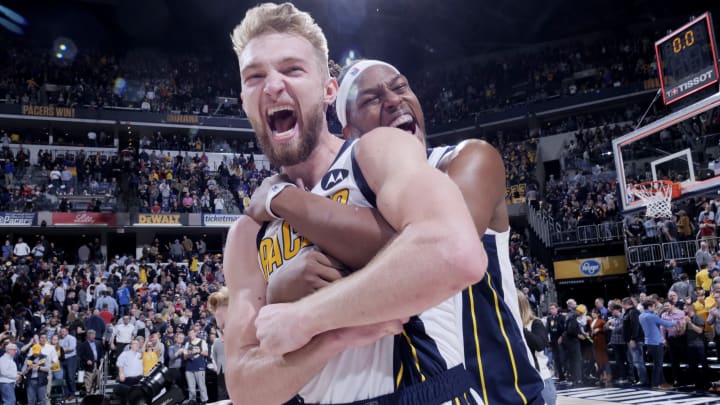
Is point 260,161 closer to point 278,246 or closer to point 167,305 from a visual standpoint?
point 167,305

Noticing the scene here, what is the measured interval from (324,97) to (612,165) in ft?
78.7

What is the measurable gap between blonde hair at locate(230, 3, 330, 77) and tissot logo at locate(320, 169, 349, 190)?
0.41 meters

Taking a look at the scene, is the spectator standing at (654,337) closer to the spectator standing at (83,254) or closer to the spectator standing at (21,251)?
the spectator standing at (21,251)

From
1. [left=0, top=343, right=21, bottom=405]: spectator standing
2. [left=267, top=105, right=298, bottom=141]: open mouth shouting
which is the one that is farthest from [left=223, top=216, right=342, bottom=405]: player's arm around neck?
[left=0, top=343, right=21, bottom=405]: spectator standing

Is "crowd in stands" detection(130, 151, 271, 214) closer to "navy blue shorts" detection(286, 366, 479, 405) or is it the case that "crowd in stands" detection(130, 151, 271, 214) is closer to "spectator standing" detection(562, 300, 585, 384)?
"spectator standing" detection(562, 300, 585, 384)

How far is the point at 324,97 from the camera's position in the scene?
6.73ft

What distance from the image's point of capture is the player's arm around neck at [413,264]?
4.48ft

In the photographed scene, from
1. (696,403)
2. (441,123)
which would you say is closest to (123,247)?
Result: (441,123)

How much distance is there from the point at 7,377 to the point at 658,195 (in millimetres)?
13575

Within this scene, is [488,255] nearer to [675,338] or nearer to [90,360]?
[675,338]

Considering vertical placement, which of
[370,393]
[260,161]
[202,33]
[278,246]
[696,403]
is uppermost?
[202,33]

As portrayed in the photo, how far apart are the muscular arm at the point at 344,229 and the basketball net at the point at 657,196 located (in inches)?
515

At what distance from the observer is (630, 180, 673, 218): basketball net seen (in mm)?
12971

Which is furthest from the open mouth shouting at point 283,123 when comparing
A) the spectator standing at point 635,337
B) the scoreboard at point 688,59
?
the scoreboard at point 688,59
